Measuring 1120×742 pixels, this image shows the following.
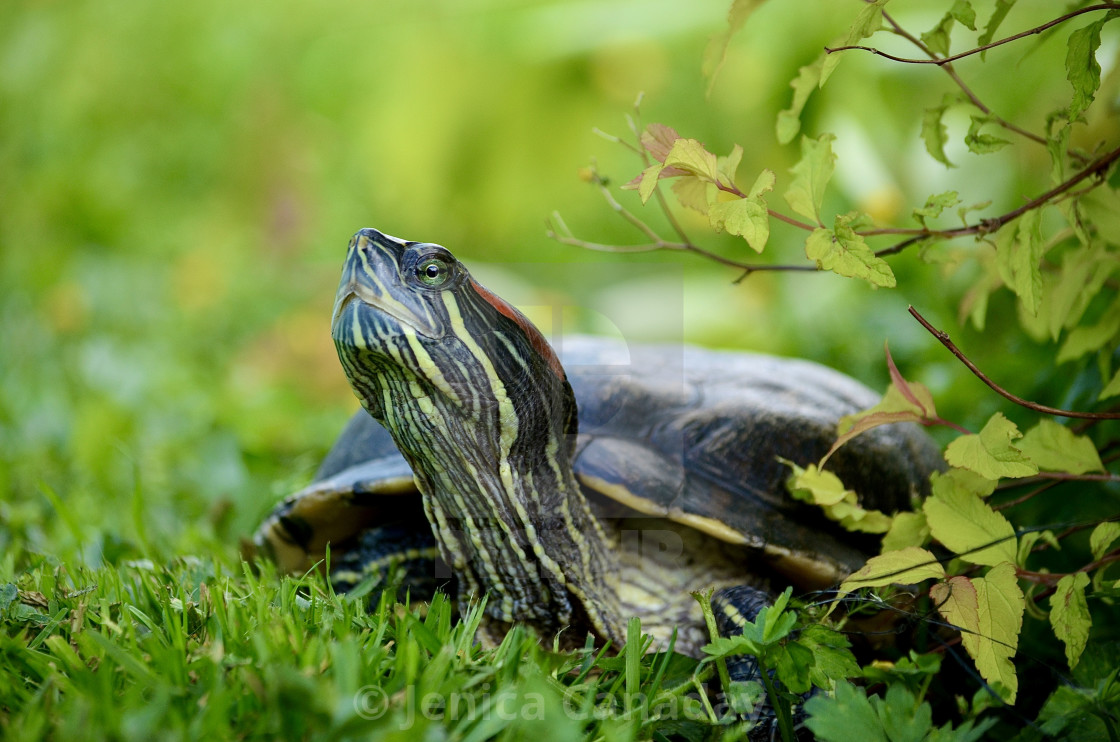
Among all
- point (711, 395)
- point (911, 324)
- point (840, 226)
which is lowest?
point (911, 324)

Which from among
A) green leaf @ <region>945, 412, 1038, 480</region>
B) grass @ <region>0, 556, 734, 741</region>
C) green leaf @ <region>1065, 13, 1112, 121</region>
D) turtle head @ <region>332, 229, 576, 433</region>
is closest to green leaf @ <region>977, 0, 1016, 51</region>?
green leaf @ <region>1065, 13, 1112, 121</region>

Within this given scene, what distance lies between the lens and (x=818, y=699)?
955 mm

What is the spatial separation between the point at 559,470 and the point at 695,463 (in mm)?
271

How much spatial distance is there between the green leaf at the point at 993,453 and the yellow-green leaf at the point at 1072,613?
0.48 feet

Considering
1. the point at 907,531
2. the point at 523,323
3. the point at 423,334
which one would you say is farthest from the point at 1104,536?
the point at 423,334

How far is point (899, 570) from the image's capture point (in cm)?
107

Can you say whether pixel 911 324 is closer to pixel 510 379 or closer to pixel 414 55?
pixel 510 379

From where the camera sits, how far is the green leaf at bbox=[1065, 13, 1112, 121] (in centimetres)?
98

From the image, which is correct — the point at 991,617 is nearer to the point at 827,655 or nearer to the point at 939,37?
the point at 827,655

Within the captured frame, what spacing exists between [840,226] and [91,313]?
3697mm

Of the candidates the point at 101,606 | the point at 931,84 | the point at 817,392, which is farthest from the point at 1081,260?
the point at 931,84

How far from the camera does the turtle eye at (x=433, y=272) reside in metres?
1.15

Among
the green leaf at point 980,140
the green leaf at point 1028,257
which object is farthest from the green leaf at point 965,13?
the green leaf at point 1028,257

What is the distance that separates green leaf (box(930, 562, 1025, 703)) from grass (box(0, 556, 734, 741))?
0.35m
